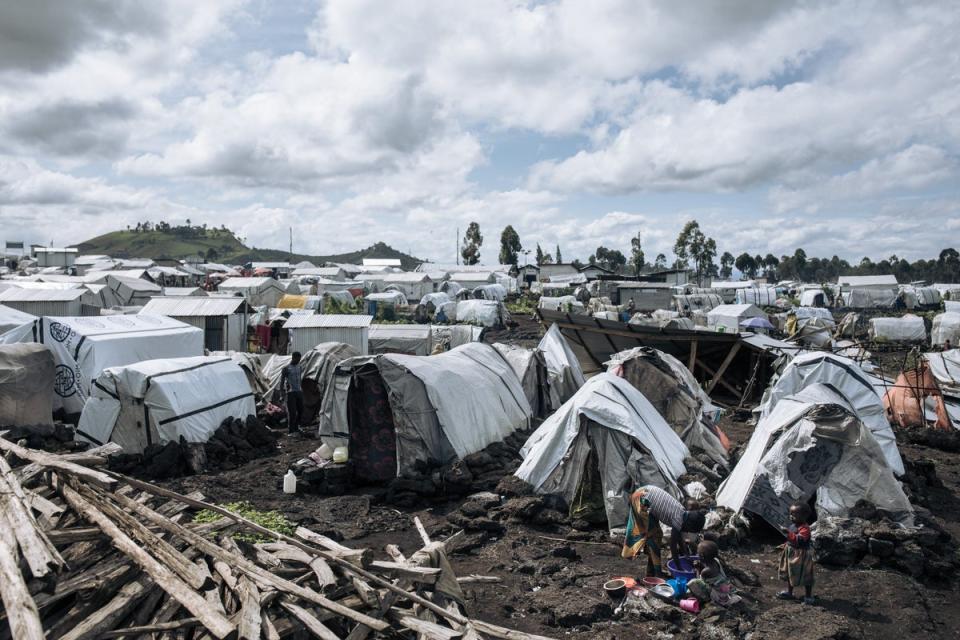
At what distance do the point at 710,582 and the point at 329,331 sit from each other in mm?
19732

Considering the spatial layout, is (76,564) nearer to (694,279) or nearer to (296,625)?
(296,625)

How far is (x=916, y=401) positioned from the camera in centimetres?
1766

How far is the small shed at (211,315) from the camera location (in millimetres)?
25938

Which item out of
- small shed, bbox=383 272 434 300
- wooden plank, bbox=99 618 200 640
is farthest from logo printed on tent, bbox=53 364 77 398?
small shed, bbox=383 272 434 300

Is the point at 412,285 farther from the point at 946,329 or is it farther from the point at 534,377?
the point at 534,377

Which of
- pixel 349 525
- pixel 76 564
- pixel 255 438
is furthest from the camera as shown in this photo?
pixel 255 438

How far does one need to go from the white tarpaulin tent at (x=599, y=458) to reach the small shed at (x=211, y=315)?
1862 centimetres

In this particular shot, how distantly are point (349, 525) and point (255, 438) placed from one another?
559 cm

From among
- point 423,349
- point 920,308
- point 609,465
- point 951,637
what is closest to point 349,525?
point 609,465

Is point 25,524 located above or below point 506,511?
above

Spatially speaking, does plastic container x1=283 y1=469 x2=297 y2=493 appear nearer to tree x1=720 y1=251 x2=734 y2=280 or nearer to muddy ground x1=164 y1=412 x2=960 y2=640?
muddy ground x1=164 y1=412 x2=960 y2=640

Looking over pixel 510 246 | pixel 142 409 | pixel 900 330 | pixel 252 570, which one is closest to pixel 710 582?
pixel 252 570

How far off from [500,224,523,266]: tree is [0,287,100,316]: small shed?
74.7 metres

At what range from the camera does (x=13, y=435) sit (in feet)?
45.2
